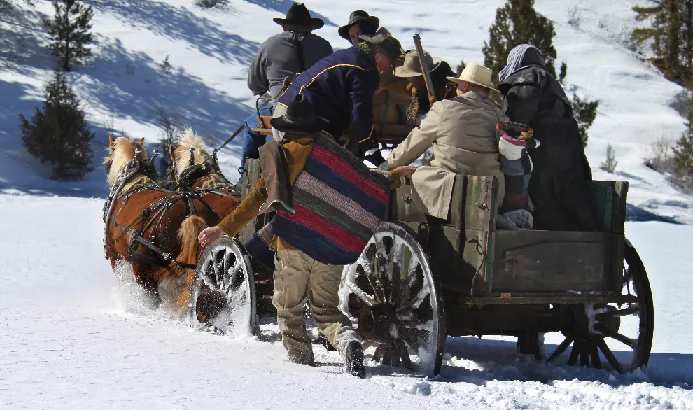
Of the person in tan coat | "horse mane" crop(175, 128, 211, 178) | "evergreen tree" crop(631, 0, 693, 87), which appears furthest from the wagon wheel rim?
"evergreen tree" crop(631, 0, 693, 87)

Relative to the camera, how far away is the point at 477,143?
5.14 m

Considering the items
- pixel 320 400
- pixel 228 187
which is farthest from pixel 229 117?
pixel 320 400

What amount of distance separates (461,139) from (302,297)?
1.24m

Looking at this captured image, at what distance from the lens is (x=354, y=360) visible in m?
4.78

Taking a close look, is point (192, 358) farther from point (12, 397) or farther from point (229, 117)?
point (229, 117)

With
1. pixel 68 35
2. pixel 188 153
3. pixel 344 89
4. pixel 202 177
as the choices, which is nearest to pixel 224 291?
pixel 344 89

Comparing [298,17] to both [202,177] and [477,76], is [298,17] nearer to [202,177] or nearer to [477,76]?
[202,177]

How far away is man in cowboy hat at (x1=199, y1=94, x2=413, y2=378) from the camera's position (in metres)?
4.86

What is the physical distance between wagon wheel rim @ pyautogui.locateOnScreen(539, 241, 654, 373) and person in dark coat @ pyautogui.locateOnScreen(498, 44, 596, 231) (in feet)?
1.50

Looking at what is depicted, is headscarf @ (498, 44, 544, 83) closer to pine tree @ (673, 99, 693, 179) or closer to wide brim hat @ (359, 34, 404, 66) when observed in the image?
wide brim hat @ (359, 34, 404, 66)

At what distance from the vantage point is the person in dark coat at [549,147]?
5.57 m

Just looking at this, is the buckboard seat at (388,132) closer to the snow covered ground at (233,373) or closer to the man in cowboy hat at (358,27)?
the man in cowboy hat at (358,27)

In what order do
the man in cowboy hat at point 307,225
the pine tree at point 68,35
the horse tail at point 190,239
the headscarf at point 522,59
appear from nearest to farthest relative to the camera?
1. the man in cowboy hat at point 307,225
2. the headscarf at point 522,59
3. the horse tail at point 190,239
4. the pine tree at point 68,35

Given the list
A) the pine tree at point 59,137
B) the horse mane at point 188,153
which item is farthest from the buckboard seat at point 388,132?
the pine tree at point 59,137
